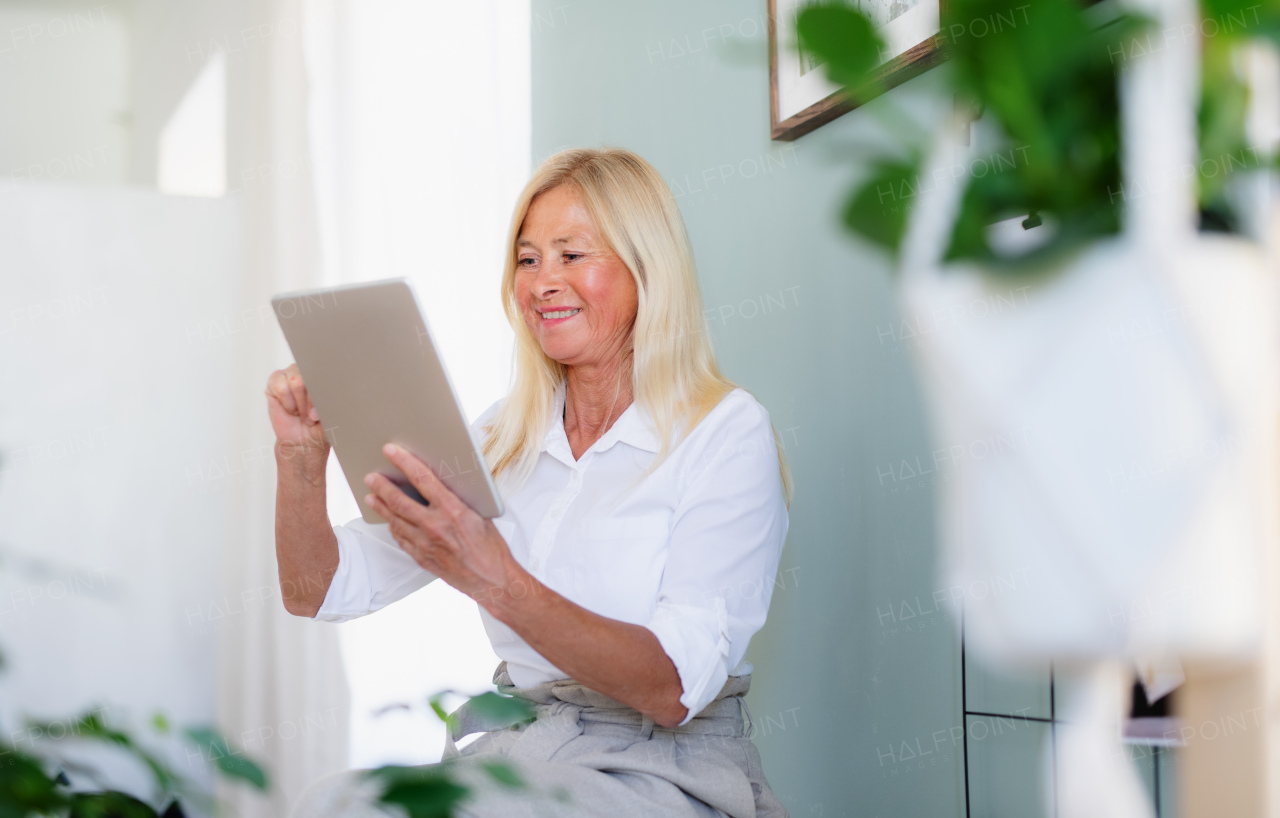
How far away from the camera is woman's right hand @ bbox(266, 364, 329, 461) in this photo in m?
1.39

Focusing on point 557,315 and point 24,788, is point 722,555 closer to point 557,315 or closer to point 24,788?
point 557,315

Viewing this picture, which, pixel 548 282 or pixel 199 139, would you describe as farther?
pixel 199 139

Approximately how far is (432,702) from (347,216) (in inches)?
91.9

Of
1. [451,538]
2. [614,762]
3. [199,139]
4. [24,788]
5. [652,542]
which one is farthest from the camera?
[199,139]

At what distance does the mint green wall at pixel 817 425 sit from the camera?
1412 mm

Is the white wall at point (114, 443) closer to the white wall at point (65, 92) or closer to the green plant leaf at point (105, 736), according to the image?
the white wall at point (65, 92)

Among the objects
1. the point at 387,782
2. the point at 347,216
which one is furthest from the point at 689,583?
the point at 347,216

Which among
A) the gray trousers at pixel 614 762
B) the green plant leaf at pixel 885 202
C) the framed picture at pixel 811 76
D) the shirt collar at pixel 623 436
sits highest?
the framed picture at pixel 811 76

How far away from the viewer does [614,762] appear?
3.86ft

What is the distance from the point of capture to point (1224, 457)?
40 cm

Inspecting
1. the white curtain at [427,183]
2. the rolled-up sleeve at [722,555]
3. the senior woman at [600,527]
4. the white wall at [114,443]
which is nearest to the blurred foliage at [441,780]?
the senior woman at [600,527]

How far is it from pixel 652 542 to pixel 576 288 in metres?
0.39

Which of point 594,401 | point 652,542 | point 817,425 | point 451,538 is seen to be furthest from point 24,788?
point 817,425

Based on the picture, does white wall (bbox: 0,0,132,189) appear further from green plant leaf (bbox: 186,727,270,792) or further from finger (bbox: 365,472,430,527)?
green plant leaf (bbox: 186,727,270,792)
